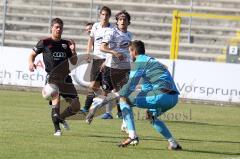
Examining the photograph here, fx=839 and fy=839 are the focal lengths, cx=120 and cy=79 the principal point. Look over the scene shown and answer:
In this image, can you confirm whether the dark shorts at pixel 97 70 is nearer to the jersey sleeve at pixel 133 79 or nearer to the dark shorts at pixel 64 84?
the dark shorts at pixel 64 84

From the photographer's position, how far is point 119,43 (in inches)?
642

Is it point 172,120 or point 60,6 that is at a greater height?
point 60,6

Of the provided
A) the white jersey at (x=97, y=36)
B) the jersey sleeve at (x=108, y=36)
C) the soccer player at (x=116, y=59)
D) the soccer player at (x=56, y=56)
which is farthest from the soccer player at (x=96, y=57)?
the soccer player at (x=56, y=56)

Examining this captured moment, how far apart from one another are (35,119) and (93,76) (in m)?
2.09

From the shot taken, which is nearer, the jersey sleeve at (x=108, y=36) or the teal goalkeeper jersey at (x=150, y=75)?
the teal goalkeeper jersey at (x=150, y=75)

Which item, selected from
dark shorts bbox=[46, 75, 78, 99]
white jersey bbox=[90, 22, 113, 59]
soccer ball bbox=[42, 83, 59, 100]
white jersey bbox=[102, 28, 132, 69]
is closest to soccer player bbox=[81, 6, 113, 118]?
white jersey bbox=[90, 22, 113, 59]

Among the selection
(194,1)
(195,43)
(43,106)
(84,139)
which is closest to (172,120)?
(43,106)

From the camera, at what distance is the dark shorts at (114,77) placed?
55.3ft

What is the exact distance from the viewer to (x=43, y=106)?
20.8 m

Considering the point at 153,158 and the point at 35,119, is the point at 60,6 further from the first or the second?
the point at 153,158

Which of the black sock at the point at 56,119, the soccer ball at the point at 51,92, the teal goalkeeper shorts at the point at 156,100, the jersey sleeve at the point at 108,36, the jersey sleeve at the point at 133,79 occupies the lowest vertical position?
the black sock at the point at 56,119

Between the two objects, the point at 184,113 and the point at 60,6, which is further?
the point at 60,6

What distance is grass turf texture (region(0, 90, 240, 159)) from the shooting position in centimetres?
1203

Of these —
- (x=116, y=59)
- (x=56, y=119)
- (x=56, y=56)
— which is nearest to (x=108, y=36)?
(x=116, y=59)
